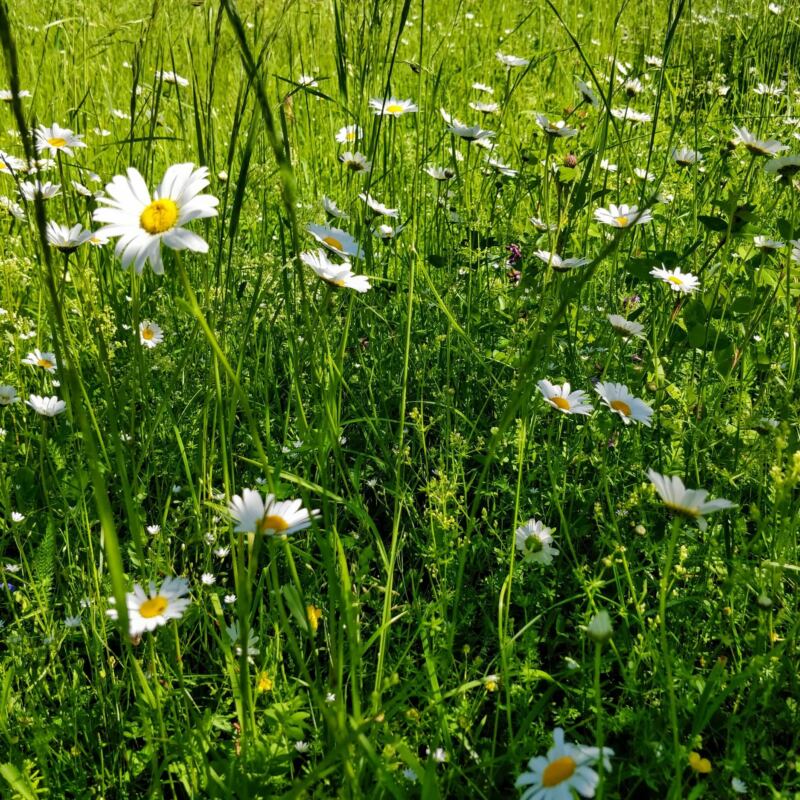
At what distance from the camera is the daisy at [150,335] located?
1.80 m

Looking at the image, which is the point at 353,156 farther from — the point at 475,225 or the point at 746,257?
the point at 746,257

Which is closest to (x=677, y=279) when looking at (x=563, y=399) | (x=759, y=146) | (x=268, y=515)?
(x=759, y=146)

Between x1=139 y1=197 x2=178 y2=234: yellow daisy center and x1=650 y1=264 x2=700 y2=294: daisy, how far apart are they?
3.49ft

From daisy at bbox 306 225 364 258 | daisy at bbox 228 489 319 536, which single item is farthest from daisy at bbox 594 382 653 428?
daisy at bbox 228 489 319 536

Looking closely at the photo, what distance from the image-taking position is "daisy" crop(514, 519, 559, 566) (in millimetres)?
1164

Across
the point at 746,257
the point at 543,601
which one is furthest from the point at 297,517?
the point at 746,257

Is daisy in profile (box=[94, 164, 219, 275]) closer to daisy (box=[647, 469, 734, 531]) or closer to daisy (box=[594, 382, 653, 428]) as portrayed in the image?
daisy (box=[647, 469, 734, 531])

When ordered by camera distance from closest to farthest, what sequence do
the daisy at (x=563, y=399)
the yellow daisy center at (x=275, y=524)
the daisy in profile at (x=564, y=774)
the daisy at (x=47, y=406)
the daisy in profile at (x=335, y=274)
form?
the daisy in profile at (x=564, y=774), the yellow daisy center at (x=275, y=524), the daisy in profile at (x=335, y=274), the daisy at (x=563, y=399), the daisy at (x=47, y=406)

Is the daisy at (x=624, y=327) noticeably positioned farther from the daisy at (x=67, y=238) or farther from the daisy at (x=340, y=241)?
the daisy at (x=67, y=238)

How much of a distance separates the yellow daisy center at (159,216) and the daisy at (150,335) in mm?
886

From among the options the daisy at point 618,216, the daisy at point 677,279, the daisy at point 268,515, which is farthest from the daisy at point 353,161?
the daisy at point 268,515

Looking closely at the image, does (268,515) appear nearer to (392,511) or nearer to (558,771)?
(558,771)

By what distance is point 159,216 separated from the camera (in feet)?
3.02

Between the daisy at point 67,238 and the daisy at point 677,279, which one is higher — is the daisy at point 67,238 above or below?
above
